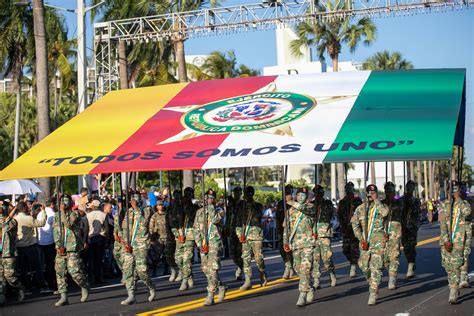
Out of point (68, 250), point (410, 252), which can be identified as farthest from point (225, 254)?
point (68, 250)

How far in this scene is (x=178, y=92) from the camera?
1862 cm

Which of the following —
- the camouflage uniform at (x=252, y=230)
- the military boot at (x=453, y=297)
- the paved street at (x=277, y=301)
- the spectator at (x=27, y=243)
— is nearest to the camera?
the paved street at (x=277, y=301)

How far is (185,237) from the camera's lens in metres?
17.7

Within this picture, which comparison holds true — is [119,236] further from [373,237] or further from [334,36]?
[334,36]

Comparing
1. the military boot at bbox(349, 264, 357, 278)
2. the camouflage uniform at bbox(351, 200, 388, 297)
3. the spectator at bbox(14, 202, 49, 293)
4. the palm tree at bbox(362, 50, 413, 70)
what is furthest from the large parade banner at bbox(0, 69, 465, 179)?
the palm tree at bbox(362, 50, 413, 70)

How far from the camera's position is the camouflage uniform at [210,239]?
592 inches

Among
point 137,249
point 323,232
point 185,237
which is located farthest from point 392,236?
point 137,249

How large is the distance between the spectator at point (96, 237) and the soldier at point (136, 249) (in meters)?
3.61

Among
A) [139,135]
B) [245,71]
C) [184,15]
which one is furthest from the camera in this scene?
[245,71]

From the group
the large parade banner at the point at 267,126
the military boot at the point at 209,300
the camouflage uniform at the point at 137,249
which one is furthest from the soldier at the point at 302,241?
the camouflage uniform at the point at 137,249

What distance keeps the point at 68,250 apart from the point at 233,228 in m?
3.36

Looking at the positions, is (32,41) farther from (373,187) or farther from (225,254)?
(373,187)

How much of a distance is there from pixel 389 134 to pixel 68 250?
20.2 feet

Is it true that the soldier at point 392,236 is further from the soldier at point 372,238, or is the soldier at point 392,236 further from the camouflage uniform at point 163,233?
the camouflage uniform at point 163,233
